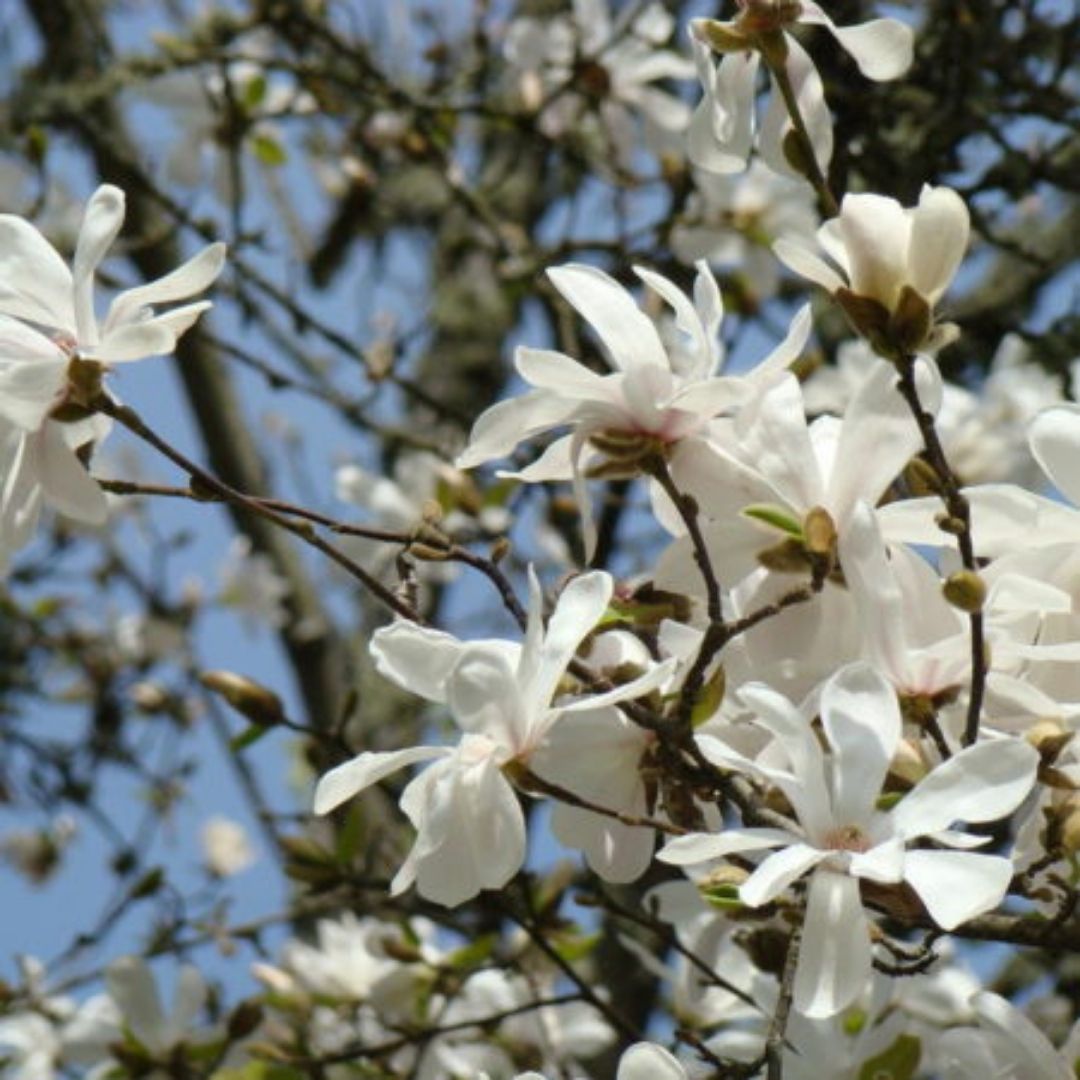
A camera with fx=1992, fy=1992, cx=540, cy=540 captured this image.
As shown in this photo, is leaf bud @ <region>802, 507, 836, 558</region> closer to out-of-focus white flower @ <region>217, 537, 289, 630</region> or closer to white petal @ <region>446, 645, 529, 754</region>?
white petal @ <region>446, 645, 529, 754</region>

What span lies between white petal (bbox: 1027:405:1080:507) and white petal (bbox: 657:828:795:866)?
18 centimetres

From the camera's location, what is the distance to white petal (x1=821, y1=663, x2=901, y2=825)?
0.70 meters

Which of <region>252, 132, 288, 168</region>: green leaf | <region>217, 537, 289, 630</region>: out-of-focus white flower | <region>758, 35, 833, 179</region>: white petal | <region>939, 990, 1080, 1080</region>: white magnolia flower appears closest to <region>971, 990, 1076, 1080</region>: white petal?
<region>939, 990, 1080, 1080</region>: white magnolia flower

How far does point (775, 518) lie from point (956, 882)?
0.17 metres

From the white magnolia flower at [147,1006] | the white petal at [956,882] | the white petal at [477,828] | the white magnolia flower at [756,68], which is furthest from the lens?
the white magnolia flower at [147,1006]

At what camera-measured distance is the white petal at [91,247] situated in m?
0.82

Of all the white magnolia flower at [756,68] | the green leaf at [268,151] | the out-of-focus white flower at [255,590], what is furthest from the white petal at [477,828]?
the out-of-focus white flower at [255,590]

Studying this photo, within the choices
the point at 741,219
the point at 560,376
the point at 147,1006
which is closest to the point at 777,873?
the point at 560,376

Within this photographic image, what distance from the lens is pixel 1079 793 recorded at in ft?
2.52

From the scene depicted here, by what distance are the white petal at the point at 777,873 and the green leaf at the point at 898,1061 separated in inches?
13.0

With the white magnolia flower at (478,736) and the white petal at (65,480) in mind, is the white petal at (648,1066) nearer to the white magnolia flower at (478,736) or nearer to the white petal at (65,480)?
the white magnolia flower at (478,736)

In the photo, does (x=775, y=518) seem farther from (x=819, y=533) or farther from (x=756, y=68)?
(x=756, y=68)

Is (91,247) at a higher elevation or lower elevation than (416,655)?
higher

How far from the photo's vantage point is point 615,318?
2.66 feet
